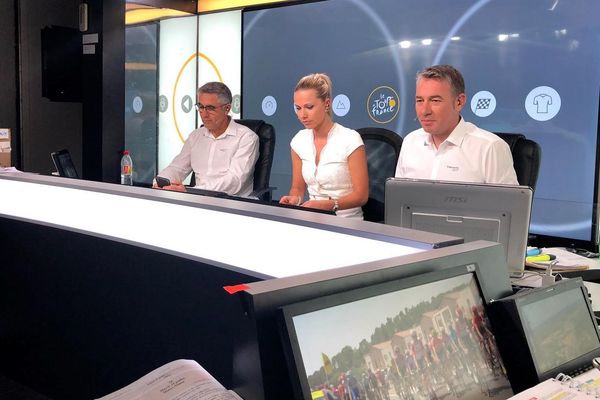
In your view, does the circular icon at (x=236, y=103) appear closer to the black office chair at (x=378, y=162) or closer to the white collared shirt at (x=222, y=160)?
the white collared shirt at (x=222, y=160)

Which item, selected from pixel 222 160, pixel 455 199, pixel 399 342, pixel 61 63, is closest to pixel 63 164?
pixel 222 160

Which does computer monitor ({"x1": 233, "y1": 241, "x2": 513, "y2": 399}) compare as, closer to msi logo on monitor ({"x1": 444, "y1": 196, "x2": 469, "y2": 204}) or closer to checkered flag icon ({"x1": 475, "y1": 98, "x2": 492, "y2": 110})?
msi logo on monitor ({"x1": 444, "y1": 196, "x2": 469, "y2": 204})

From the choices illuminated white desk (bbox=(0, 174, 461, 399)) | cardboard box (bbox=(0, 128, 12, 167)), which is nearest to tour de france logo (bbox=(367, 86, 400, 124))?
cardboard box (bbox=(0, 128, 12, 167))

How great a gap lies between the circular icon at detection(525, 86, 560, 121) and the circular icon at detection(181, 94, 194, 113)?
12.9 ft

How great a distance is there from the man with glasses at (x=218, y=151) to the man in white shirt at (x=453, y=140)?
152 cm

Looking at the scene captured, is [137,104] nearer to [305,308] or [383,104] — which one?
[383,104]

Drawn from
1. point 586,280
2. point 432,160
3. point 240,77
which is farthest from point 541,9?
point 240,77

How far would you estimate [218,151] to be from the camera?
4.30m

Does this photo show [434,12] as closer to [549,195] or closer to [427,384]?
[549,195]

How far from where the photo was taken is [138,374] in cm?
→ 181

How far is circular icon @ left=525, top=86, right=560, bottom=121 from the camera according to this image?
4410mm

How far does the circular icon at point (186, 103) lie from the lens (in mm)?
7141

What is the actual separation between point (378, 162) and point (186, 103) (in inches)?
162

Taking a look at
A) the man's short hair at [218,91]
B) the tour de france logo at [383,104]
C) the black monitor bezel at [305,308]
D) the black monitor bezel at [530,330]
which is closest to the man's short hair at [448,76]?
the man's short hair at [218,91]
